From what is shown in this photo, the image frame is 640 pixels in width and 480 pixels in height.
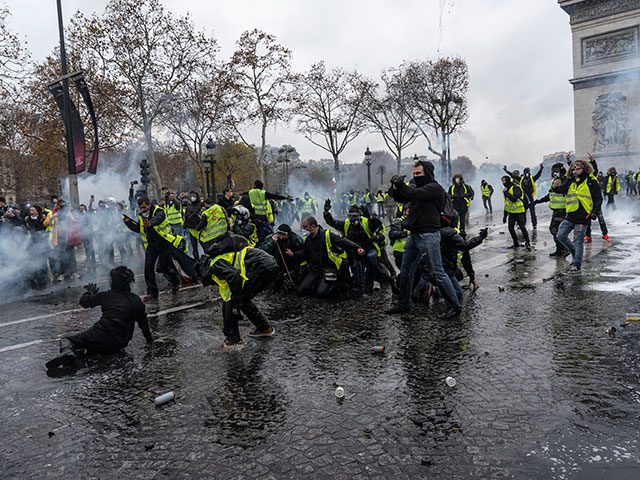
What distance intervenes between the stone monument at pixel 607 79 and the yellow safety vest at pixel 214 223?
88.0ft

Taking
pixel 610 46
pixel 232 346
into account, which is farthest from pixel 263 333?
pixel 610 46

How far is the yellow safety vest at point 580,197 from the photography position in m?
8.38

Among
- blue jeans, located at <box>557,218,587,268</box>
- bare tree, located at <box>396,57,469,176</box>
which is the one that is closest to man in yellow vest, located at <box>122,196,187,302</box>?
blue jeans, located at <box>557,218,587,268</box>

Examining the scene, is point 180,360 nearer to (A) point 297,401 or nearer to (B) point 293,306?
(A) point 297,401

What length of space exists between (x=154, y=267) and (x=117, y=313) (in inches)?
138

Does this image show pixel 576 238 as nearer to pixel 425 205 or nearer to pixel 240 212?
pixel 425 205

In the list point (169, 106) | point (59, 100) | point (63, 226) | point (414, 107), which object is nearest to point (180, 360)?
point (63, 226)

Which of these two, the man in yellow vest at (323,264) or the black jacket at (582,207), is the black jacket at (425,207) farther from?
the black jacket at (582,207)

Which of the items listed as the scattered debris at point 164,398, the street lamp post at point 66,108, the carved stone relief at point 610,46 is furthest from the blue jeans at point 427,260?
the carved stone relief at point 610,46

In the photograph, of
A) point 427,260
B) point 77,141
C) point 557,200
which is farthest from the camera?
point 77,141

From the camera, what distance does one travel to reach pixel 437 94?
109 feet

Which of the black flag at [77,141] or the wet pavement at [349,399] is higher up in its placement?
the black flag at [77,141]

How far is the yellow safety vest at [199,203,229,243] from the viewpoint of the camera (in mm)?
8469

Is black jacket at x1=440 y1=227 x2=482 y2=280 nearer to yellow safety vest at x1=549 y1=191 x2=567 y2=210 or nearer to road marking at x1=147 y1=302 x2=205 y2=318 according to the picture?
road marking at x1=147 y1=302 x2=205 y2=318
